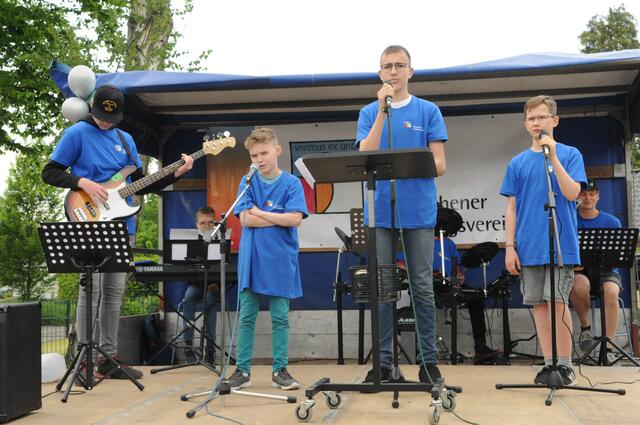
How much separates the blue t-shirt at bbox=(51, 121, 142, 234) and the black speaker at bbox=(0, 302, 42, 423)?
55.8 inches

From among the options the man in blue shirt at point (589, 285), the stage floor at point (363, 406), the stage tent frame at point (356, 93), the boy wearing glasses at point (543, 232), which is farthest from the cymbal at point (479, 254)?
the boy wearing glasses at point (543, 232)

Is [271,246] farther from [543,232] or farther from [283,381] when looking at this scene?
[543,232]

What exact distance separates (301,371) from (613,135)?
445 centimetres

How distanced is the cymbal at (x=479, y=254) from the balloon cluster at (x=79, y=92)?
3.93 m

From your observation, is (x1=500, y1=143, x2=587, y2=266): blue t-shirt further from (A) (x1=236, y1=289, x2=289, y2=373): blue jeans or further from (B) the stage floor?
(A) (x1=236, y1=289, x2=289, y2=373): blue jeans

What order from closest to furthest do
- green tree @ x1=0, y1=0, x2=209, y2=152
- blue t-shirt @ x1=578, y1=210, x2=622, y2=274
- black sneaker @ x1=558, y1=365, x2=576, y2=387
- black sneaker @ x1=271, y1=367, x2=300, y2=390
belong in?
1. black sneaker @ x1=558, y1=365, x2=576, y2=387
2. black sneaker @ x1=271, y1=367, x2=300, y2=390
3. blue t-shirt @ x1=578, y1=210, x2=622, y2=274
4. green tree @ x1=0, y1=0, x2=209, y2=152

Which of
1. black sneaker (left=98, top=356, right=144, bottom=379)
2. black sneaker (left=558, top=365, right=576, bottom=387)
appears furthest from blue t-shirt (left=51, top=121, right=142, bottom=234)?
black sneaker (left=558, top=365, right=576, bottom=387)

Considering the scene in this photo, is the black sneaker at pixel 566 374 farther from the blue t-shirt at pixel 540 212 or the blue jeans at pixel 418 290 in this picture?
the blue jeans at pixel 418 290

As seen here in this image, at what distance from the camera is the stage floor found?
11.8 ft

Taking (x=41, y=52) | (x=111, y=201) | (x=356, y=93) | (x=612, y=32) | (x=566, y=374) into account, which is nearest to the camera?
(x=566, y=374)

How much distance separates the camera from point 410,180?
14.0 feet

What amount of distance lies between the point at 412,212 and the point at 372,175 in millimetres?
651

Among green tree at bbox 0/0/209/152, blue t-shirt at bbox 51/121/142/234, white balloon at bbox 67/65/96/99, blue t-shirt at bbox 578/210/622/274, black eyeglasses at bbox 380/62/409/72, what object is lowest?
blue t-shirt at bbox 578/210/622/274

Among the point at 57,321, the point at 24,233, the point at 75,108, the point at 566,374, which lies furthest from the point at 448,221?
the point at 24,233
